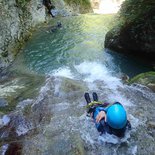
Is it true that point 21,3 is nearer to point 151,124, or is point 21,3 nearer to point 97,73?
point 97,73

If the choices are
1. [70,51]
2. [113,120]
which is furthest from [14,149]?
[70,51]

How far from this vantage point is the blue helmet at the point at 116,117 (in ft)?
17.0

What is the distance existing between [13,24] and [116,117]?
1100 centimetres

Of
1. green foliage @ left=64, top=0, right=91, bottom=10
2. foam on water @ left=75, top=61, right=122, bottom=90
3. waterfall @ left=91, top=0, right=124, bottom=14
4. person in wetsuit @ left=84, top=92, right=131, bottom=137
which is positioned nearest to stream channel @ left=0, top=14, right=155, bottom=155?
foam on water @ left=75, top=61, right=122, bottom=90

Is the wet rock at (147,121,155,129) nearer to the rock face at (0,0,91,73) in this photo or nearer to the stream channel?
the stream channel

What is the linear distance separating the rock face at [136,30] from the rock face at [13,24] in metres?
5.92

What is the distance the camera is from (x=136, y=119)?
666 cm

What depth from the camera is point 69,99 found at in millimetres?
8008

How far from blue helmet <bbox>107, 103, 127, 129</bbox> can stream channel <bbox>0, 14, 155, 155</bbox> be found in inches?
27.5

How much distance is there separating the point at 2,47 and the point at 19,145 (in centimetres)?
784

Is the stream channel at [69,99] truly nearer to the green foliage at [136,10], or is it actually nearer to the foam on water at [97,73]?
the foam on water at [97,73]

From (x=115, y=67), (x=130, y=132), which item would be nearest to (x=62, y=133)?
(x=130, y=132)

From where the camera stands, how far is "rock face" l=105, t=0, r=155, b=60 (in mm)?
10961

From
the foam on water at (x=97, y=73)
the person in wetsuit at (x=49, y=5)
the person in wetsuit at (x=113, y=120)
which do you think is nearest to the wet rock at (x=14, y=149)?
the person in wetsuit at (x=113, y=120)
